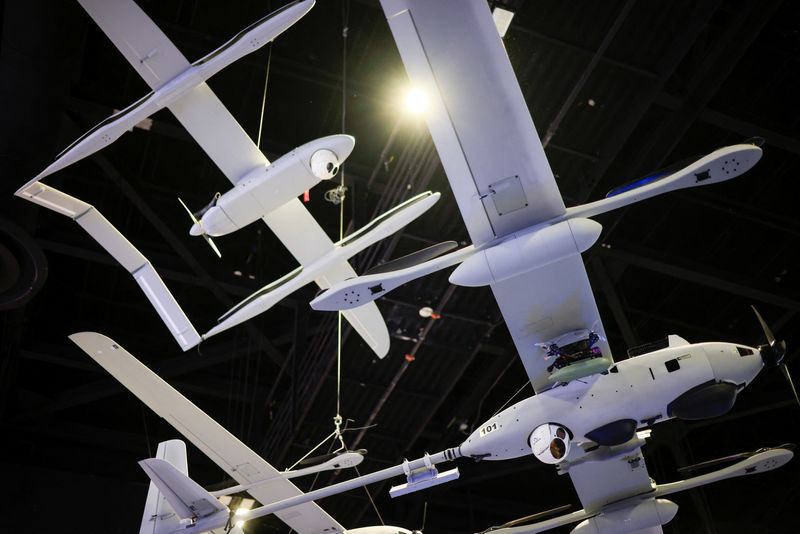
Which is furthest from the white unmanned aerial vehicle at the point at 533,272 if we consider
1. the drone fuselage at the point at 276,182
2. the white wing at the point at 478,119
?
the drone fuselage at the point at 276,182

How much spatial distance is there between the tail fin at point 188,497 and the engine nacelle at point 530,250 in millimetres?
3093

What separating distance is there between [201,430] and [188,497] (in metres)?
0.77

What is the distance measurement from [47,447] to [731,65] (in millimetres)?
12968

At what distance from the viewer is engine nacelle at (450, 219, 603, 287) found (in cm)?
656

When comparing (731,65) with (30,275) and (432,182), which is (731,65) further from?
(30,275)

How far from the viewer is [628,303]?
14258 millimetres

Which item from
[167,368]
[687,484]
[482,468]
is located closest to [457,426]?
[482,468]

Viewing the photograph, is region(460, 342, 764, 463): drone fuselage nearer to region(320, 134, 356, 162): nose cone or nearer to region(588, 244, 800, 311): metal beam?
region(320, 134, 356, 162): nose cone

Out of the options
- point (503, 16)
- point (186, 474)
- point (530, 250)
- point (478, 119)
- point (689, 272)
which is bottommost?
point (186, 474)

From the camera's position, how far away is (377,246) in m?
10.4

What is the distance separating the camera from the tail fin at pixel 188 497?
7465mm

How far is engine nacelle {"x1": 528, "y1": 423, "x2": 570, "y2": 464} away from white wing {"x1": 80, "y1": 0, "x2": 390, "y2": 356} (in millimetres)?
3015

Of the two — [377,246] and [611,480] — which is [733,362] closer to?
[611,480]

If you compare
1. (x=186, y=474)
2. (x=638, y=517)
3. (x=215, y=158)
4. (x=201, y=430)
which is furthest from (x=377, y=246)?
(x=638, y=517)
